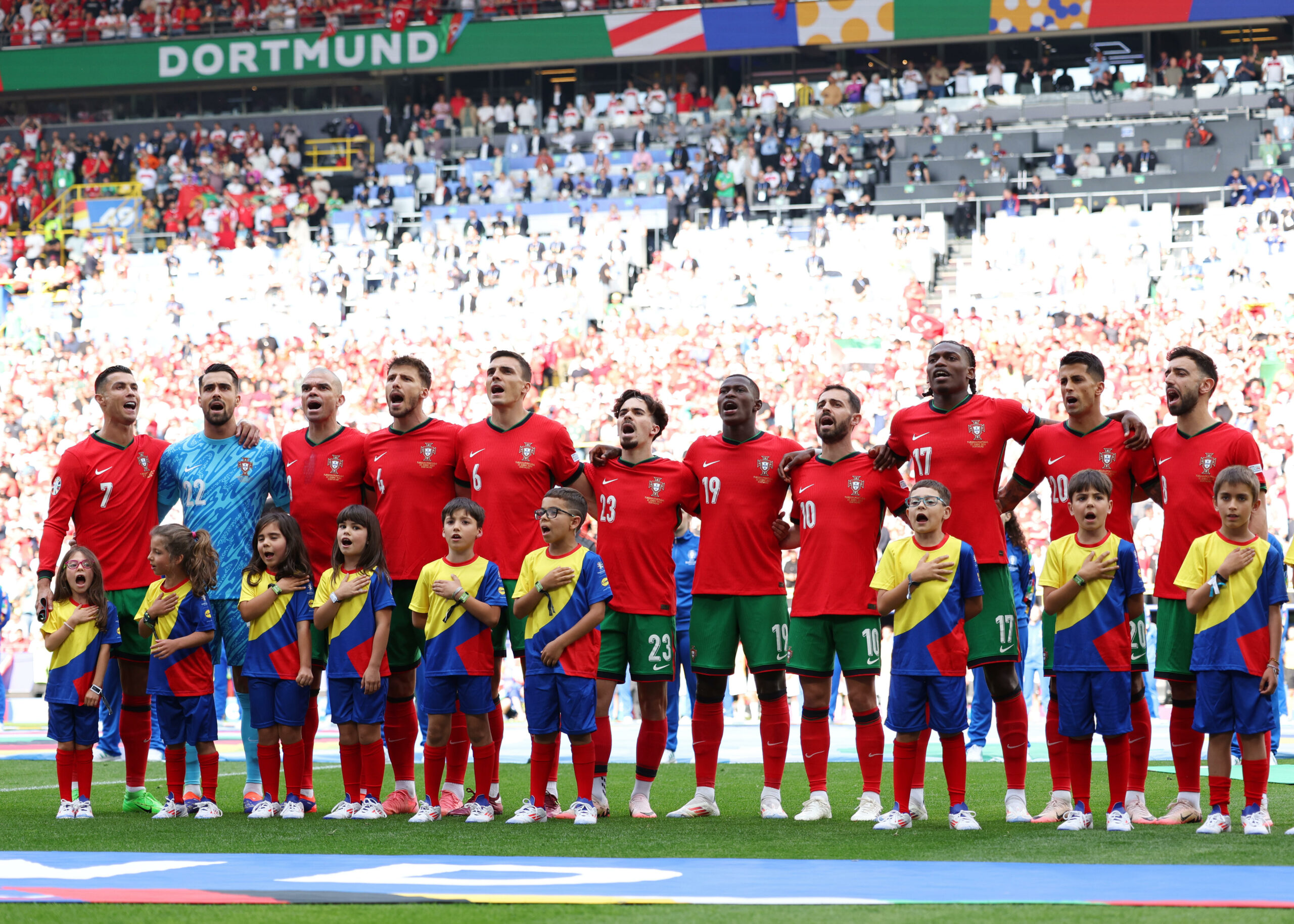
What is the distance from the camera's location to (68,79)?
111 ft

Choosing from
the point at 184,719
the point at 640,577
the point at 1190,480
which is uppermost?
the point at 1190,480

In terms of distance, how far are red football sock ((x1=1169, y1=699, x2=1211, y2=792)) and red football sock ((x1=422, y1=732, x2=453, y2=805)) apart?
11.3ft

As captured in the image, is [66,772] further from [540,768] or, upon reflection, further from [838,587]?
[838,587]

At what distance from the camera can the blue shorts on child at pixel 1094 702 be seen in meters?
7.09

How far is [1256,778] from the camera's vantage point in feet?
22.3

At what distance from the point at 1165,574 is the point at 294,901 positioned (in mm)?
4272

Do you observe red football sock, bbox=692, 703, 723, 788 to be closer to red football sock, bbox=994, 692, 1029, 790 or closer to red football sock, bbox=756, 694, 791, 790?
red football sock, bbox=756, 694, 791, 790

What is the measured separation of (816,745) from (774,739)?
24cm

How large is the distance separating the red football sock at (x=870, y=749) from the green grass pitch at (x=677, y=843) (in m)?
0.23

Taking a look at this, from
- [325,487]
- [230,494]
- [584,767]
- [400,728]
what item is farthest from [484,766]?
[230,494]

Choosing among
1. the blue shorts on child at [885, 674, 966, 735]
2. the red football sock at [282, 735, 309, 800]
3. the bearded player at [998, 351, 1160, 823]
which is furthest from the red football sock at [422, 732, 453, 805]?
the bearded player at [998, 351, 1160, 823]

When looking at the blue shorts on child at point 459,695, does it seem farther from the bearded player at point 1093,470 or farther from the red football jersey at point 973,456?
the bearded player at point 1093,470

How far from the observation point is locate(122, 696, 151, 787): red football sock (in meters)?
8.37

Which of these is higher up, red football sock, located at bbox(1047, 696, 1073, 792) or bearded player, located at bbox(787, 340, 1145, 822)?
bearded player, located at bbox(787, 340, 1145, 822)
